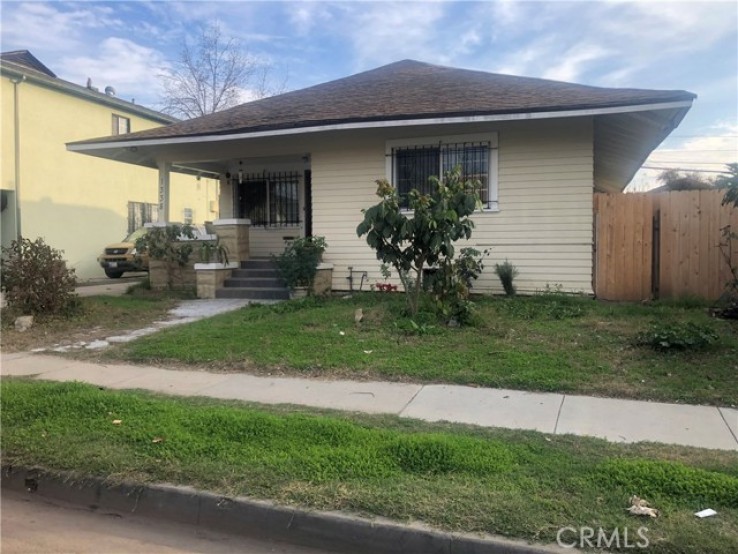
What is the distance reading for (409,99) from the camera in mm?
11820

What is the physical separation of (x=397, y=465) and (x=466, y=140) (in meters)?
8.64

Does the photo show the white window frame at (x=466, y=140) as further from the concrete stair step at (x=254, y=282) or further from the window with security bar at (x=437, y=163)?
the concrete stair step at (x=254, y=282)

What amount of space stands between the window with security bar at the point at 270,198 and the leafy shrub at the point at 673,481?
11933 mm

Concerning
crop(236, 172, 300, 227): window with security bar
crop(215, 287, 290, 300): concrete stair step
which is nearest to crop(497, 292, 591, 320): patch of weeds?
crop(215, 287, 290, 300): concrete stair step

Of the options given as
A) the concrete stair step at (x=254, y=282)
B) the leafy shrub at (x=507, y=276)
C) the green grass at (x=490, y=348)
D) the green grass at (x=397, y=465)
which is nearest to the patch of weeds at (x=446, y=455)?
the green grass at (x=397, y=465)

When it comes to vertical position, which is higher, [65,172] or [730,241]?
[65,172]

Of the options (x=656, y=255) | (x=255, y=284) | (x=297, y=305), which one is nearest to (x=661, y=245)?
(x=656, y=255)

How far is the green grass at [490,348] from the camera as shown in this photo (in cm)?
595

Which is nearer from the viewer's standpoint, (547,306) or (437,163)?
(547,306)

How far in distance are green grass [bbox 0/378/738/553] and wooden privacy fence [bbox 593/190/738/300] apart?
6637 millimetres

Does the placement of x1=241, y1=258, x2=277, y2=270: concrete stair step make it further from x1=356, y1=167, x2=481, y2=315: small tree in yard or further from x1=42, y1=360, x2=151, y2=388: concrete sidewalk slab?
x1=42, y1=360, x2=151, y2=388: concrete sidewalk slab

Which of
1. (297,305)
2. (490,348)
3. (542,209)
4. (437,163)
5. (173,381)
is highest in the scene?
(437,163)

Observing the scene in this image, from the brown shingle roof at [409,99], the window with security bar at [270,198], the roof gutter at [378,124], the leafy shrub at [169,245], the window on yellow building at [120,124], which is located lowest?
the leafy shrub at [169,245]

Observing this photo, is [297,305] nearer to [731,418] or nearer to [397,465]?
[397,465]
